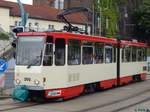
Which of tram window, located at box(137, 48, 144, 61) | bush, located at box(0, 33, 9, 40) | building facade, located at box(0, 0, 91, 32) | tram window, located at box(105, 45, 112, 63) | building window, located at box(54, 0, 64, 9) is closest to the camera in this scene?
tram window, located at box(105, 45, 112, 63)

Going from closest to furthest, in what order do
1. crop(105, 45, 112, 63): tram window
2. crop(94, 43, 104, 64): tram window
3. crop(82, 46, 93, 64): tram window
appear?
crop(82, 46, 93, 64): tram window < crop(94, 43, 104, 64): tram window < crop(105, 45, 112, 63): tram window

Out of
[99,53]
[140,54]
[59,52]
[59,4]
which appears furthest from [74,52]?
[59,4]

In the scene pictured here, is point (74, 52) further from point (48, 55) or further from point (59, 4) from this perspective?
point (59, 4)

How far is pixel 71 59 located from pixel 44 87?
7.51 feet

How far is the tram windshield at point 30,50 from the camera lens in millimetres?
20066

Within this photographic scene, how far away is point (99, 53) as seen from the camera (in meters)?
25.0

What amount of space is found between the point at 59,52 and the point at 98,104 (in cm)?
260

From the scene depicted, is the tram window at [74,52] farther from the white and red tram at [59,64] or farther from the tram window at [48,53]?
the tram window at [48,53]

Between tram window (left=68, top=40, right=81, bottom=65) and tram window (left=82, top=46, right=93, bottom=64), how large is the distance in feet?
1.85

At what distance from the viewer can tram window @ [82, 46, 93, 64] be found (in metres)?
22.9

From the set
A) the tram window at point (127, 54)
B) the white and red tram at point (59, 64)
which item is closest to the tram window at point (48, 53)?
the white and red tram at point (59, 64)

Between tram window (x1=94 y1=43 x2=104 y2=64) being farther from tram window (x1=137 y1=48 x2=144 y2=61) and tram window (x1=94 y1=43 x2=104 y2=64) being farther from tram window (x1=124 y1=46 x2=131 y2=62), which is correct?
tram window (x1=137 y1=48 x2=144 y2=61)

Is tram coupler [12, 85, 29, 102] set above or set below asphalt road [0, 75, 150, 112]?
above

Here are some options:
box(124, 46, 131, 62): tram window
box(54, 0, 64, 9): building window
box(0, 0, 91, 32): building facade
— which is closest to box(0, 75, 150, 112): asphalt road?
box(124, 46, 131, 62): tram window
